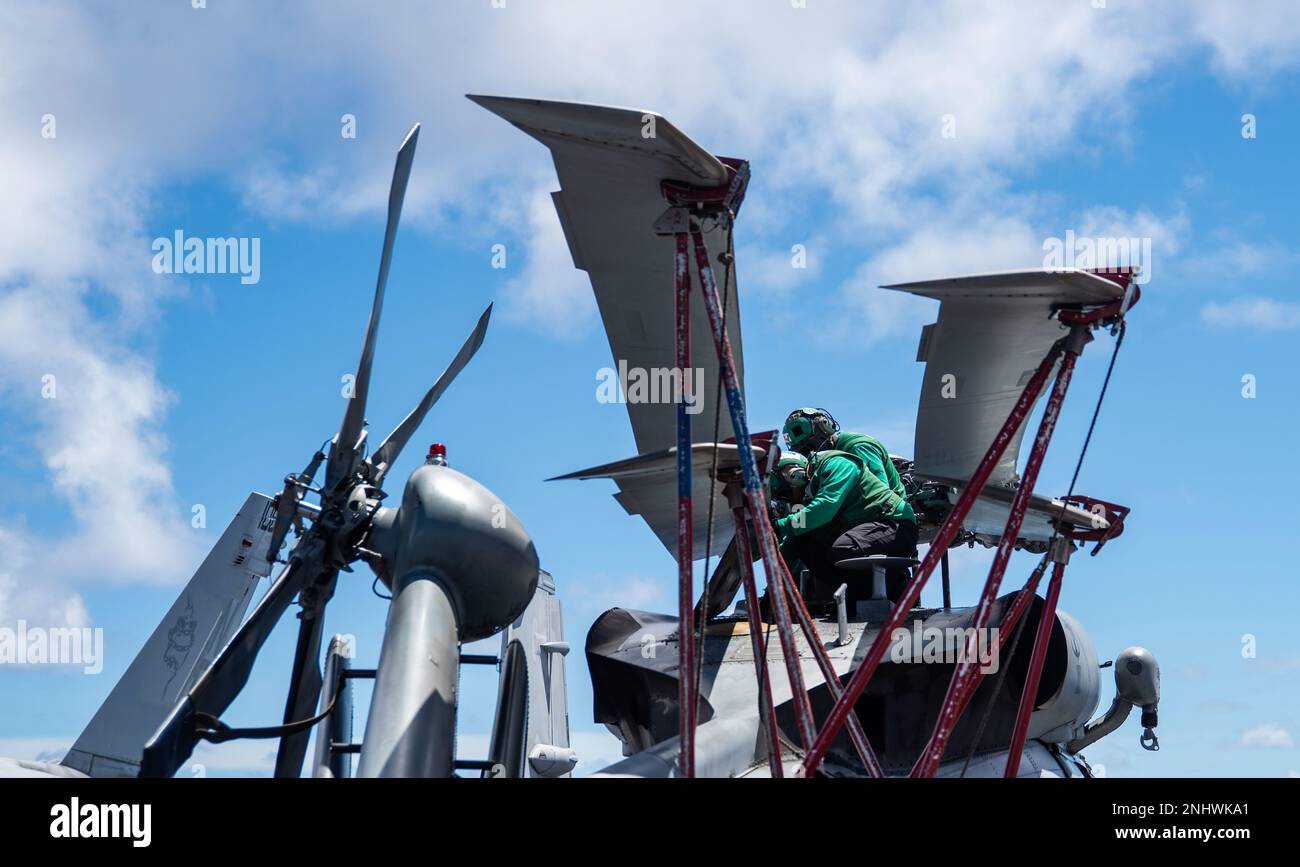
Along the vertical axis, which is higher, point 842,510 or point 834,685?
point 842,510

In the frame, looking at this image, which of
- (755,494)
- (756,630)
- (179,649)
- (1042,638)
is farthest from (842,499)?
(179,649)

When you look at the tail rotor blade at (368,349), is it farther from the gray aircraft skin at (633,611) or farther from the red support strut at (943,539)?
the red support strut at (943,539)

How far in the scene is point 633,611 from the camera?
65.1 ft

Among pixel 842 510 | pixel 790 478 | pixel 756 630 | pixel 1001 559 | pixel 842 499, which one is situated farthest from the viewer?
pixel 790 478

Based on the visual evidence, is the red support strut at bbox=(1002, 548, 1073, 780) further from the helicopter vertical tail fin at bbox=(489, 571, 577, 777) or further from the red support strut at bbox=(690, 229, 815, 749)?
the helicopter vertical tail fin at bbox=(489, 571, 577, 777)

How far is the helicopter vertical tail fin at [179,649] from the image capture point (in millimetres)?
27438

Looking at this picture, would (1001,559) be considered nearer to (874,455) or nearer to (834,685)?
(834,685)

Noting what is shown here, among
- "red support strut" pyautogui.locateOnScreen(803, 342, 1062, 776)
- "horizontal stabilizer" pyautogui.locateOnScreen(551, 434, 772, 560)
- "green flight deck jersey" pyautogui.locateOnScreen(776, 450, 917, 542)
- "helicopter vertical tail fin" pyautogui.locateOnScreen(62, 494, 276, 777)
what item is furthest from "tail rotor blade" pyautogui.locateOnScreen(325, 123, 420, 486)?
"helicopter vertical tail fin" pyautogui.locateOnScreen(62, 494, 276, 777)

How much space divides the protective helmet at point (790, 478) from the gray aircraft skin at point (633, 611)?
3.23 feet

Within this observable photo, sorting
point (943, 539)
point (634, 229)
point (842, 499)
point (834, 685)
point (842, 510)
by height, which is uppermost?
point (634, 229)

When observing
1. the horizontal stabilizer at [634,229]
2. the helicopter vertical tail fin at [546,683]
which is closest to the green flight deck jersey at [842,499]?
the horizontal stabilizer at [634,229]

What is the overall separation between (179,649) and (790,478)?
16746mm
